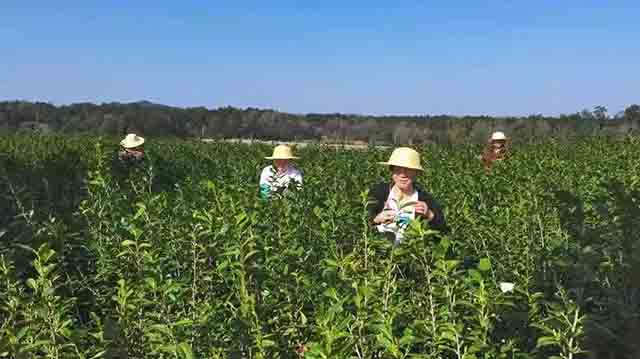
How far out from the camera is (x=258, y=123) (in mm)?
48000

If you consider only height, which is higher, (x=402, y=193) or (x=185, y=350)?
(x=402, y=193)

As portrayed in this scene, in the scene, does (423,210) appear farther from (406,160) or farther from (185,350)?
(185,350)

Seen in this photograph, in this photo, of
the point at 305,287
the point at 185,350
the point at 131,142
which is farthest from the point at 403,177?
the point at 131,142

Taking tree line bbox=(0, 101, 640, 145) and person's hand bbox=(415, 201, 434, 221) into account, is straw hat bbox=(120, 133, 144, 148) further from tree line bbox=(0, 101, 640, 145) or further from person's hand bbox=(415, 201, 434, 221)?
tree line bbox=(0, 101, 640, 145)

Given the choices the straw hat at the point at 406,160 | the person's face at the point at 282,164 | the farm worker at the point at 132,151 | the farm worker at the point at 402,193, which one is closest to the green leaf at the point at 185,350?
the farm worker at the point at 402,193

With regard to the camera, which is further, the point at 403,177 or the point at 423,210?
the point at 403,177

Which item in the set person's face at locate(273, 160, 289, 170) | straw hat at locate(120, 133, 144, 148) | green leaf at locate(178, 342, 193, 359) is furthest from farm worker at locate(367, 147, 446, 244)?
straw hat at locate(120, 133, 144, 148)

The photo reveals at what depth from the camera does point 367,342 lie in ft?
9.85

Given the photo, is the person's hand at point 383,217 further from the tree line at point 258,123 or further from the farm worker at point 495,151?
the tree line at point 258,123

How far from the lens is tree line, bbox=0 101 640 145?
4250 centimetres

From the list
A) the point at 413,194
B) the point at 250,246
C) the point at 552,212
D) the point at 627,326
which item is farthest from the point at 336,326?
the point at 552,212

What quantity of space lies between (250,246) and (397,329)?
909mm

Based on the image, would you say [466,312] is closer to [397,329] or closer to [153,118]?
[397,329]

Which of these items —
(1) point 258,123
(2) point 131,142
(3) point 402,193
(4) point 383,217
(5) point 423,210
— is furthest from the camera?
(1) point 258,123
